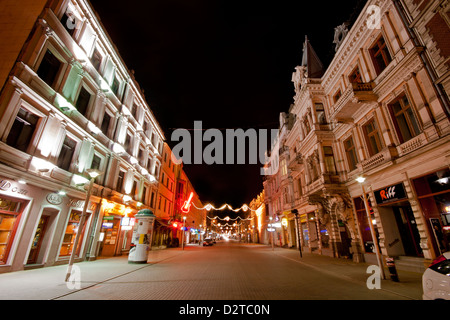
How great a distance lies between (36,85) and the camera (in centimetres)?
1039

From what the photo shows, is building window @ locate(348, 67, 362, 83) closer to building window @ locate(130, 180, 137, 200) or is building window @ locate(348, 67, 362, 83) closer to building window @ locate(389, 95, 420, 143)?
building window @ locate(389, 95, 420, 143)

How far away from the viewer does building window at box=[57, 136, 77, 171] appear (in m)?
12.4

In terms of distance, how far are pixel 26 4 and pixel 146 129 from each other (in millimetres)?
15313

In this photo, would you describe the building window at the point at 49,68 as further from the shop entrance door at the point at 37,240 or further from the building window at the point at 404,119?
the building window at the point at 404,119

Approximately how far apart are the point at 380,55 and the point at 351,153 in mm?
7447

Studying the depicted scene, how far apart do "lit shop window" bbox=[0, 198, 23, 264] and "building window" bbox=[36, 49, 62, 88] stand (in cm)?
693

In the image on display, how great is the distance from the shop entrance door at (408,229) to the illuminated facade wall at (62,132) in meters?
21.4

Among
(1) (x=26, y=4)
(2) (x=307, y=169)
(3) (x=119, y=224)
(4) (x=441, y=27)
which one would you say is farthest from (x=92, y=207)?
(4) (x=441, y=27)

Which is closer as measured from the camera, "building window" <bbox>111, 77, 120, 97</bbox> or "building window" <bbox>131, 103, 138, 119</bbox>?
"building window" <bbox>111, 77, 120, 97</bbox>

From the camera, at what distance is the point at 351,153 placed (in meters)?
16.7

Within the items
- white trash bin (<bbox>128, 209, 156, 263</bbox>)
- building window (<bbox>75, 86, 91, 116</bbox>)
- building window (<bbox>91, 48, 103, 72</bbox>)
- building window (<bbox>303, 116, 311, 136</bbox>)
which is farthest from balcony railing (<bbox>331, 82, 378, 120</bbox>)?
building window (<bbox>91, 48, 103, 72</bbox>)

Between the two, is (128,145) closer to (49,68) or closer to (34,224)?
(49,68)

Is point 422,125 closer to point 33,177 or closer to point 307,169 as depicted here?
point 307,169

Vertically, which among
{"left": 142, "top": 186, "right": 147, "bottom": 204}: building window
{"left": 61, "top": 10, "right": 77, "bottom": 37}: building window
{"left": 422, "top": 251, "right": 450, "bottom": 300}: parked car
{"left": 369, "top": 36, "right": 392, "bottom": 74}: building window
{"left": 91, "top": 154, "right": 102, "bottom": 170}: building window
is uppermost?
{"left": 61, "top": 10, "right": 77, "bottom": 37}: building window
